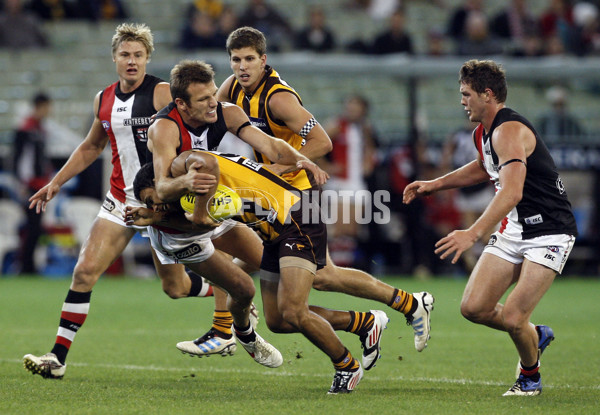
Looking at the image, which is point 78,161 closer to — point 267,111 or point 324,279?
point 267,111

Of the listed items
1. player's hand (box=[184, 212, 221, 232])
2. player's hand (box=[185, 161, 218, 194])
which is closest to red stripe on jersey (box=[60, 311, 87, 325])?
player's hand (box=[184, 212, 221, 232])

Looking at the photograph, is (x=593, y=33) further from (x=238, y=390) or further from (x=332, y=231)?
(x=238, y=390)

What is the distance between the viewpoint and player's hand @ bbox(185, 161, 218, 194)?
6078mm

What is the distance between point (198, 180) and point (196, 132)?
2.16 feet

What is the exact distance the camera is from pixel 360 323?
277 inches

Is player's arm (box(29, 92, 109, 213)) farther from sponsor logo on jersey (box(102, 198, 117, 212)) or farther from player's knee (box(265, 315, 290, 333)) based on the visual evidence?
player's knee (box(265, 315, 290, 333))

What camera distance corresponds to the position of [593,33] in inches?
773

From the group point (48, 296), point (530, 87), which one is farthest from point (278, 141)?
point (530, 87)

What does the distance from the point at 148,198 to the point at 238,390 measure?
146cm

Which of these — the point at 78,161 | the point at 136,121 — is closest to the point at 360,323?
the point at 136,121

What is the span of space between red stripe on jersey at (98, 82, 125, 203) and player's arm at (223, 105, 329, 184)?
1372mm

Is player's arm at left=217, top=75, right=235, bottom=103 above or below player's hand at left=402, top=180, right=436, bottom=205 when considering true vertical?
above

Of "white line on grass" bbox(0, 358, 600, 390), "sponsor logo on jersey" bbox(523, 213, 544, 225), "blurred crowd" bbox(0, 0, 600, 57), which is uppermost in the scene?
"blurred crowd" bbox(0, 0, 600, 57)

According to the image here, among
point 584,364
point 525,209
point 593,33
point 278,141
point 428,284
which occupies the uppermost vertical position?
point 593,33
